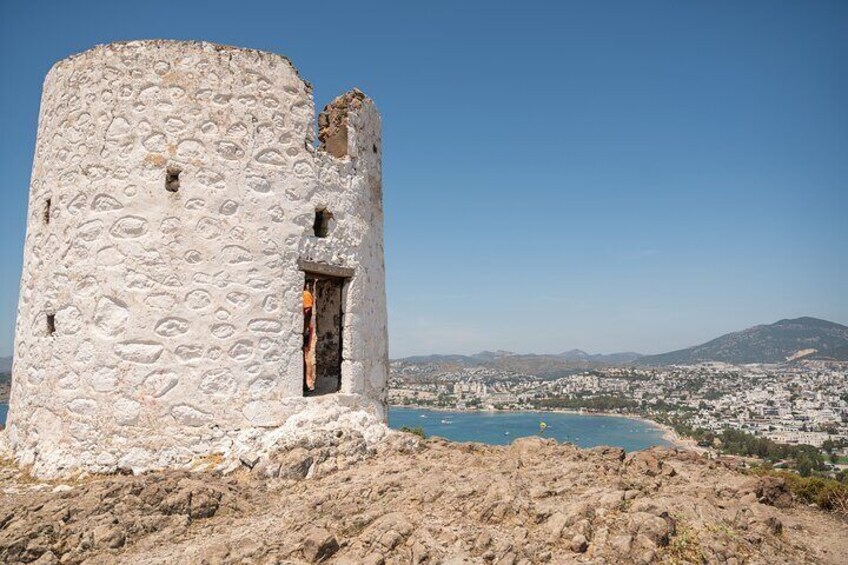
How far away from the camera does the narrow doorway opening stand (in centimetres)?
1041

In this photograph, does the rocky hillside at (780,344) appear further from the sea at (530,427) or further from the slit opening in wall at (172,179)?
the slit opening in wall at (172,179)

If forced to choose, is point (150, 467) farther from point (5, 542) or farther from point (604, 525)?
point (604, 525)

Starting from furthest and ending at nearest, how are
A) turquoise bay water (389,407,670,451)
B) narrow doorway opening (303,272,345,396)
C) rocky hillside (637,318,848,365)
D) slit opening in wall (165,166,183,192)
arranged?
1. rocky hillside (637,318,848,365)
2. turquoise bay water (389,407,670,451)
3. narrow doorway opening (303,272,345,396)
4. slit opening in wall (165,166,183,192)

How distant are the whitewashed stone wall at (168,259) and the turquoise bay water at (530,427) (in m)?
47.4

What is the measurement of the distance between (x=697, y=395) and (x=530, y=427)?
4141cm

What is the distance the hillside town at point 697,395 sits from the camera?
63000mm

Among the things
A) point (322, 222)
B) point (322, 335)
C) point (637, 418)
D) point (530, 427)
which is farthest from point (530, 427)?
point (322, 222)

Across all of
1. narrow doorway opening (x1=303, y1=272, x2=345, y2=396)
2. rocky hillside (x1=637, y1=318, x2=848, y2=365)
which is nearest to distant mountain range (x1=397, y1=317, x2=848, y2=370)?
rocky hillside (x1=637, y1=318, x2=848, y2=365)

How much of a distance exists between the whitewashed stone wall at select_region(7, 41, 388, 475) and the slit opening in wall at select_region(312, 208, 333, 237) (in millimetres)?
120

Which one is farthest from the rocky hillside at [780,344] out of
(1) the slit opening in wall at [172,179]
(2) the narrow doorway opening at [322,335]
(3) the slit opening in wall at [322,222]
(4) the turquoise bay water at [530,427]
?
(1) the slit opening in wall at [172,179]

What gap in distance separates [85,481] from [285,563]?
3.84 meters

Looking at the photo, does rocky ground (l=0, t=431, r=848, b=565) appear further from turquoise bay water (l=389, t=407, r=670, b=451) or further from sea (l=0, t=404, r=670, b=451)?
turquoise bay water (l=389, t=407, r=670, b=451)

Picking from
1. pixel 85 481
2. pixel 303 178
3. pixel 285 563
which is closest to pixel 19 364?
pixel 85 481

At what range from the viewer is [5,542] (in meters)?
4.94
